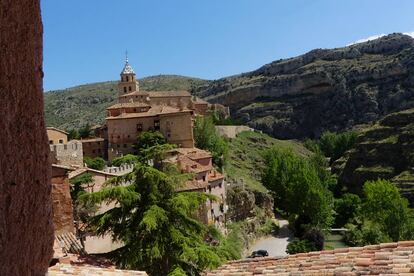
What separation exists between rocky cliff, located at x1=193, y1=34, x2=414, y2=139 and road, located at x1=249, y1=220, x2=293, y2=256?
6369 centimetres

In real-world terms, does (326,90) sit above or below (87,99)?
below

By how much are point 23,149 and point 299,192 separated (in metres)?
49.1

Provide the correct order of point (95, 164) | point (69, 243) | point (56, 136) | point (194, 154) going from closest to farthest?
point (69, 243)
point (194, 154)
point (95, 164)
point (56, 136)

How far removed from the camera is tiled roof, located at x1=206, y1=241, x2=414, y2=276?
22.7 feet

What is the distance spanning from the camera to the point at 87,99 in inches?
5497

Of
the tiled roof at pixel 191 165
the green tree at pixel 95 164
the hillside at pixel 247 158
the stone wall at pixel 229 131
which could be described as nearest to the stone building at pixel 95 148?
the green tree at pixel 95 164

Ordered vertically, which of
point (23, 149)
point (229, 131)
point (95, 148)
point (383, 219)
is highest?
point (23, 149)

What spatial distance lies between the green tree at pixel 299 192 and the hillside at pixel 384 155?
37.7 ft

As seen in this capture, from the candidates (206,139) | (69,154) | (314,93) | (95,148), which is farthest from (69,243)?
(314,93)

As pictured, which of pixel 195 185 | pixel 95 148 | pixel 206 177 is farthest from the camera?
pixel 95 148

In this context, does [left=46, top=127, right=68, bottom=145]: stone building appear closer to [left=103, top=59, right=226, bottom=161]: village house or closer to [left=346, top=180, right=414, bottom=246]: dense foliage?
[left=103, top=59, right=226, bottom=161]: village house

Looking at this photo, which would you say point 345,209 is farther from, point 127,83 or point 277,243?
point 127,83

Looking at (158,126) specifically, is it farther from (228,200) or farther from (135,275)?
(135,275)

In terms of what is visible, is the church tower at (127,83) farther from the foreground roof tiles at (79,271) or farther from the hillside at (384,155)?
the foreground roof tiles at (79,271)
